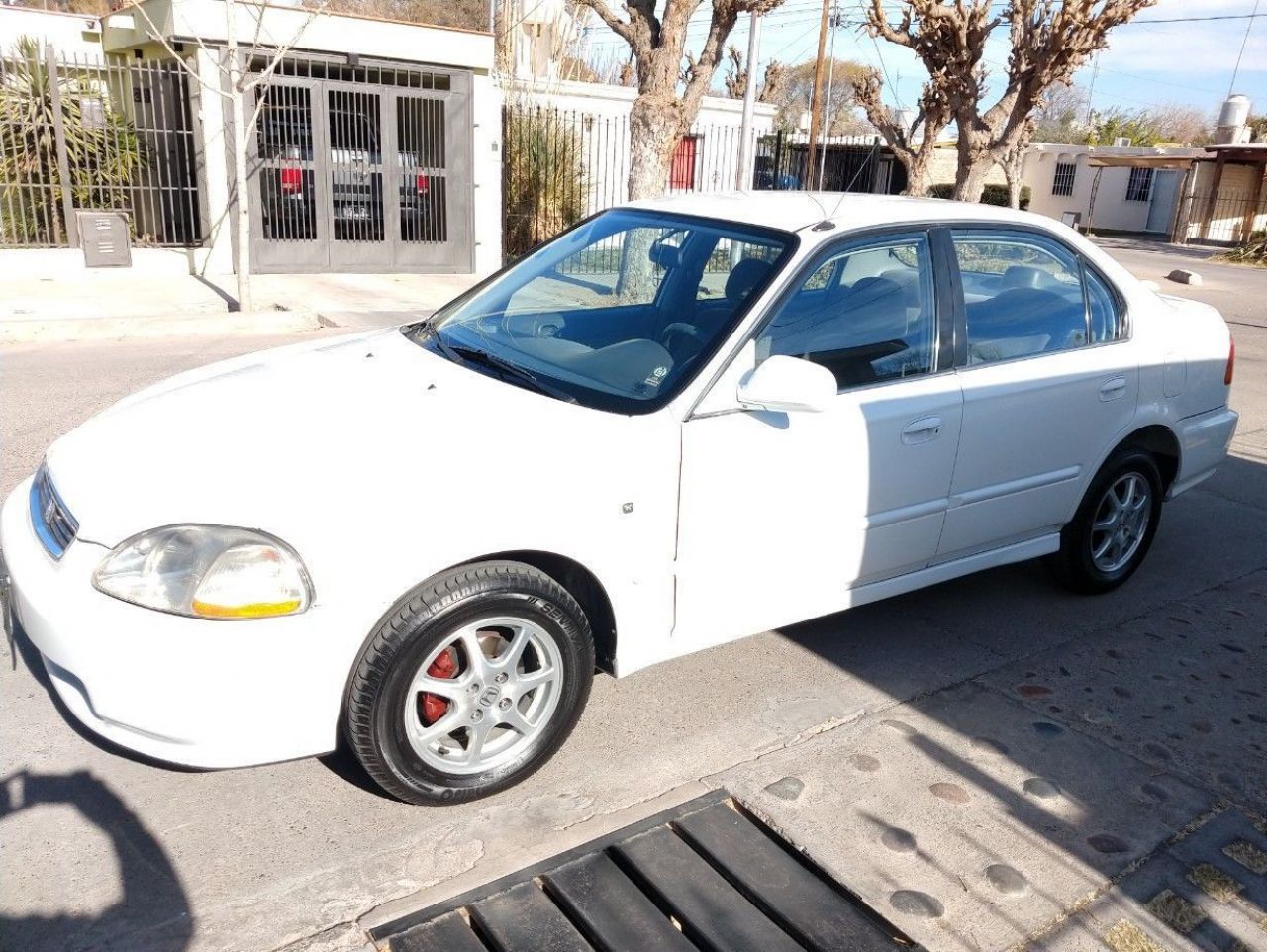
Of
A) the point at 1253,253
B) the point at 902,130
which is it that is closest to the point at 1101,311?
the point at 902,130

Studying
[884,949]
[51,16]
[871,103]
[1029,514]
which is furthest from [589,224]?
[871,103]

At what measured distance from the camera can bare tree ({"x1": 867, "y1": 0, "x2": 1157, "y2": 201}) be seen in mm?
13656

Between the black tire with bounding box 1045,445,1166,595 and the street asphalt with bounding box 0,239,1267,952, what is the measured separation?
194mm

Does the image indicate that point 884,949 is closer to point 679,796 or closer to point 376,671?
point 679,796

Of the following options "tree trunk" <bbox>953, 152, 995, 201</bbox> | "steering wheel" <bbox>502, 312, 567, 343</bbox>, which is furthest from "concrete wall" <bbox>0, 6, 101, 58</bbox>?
"steering wheel" <bbox>502, 312, 567, 343</bbox>

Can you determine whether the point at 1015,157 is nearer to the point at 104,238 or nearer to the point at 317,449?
the point at 104,238

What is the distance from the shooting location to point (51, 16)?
16.2 m

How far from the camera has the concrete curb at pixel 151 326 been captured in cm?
966

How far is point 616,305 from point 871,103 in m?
21.5

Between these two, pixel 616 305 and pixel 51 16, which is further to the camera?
pixel 51 16

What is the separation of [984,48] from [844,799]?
547 inches

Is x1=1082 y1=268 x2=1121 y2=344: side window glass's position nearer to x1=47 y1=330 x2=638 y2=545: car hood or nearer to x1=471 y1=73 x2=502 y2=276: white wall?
x1=47 y1=330 x2=638 y2=545: car hood

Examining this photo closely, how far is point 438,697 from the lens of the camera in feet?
9.98

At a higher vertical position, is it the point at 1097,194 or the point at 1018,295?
the point at 1018,295
